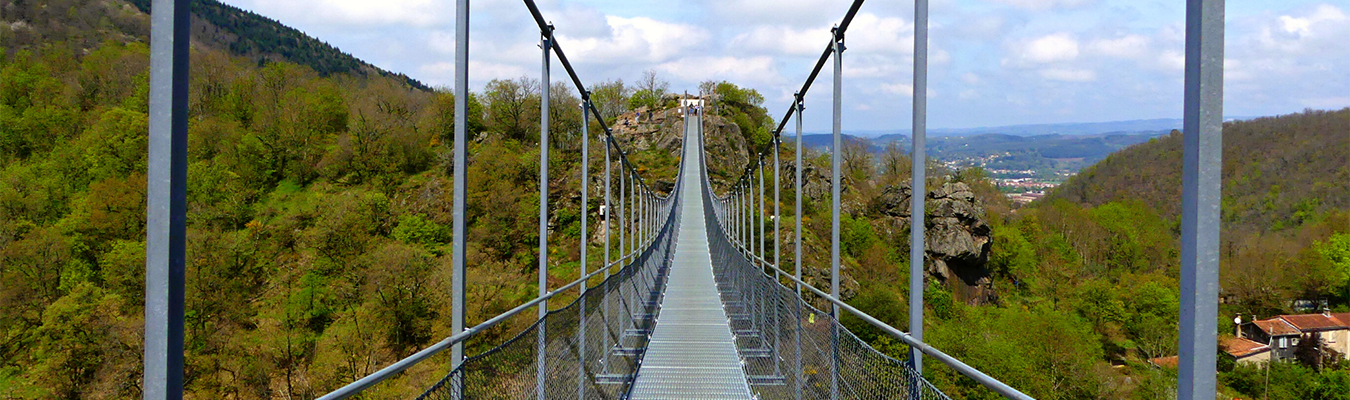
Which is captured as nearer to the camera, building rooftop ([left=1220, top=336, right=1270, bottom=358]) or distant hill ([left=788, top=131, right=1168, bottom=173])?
building rooftop ([left=1220, top=336, right=1270, bottom=358])

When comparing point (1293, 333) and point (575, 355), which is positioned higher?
point (575, 355)

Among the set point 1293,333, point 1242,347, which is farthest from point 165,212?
point 1293,333

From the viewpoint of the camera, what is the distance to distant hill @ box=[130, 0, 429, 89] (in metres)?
75.2

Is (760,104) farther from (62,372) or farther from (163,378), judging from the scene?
(163,378)

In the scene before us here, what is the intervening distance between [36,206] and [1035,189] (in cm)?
8705

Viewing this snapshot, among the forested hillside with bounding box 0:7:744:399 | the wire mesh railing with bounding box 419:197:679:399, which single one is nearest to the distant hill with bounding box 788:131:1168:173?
the forested hillside with bounding box 0:7:744:399

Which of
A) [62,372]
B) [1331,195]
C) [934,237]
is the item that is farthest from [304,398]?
[1331,195]

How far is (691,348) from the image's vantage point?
674 cm

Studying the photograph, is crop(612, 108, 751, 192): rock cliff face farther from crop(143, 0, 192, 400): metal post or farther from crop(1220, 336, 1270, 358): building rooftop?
A: crop(143, 0, 192, 400): metal post

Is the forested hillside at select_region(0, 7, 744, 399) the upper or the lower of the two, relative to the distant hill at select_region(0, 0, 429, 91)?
lower

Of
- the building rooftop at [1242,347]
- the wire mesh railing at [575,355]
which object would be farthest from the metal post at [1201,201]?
the building rooftop at [1242,347]

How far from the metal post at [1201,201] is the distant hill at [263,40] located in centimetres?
7932

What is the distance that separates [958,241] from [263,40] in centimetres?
7947

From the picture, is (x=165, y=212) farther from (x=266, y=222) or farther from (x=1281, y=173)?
(x=1281, y=173)
